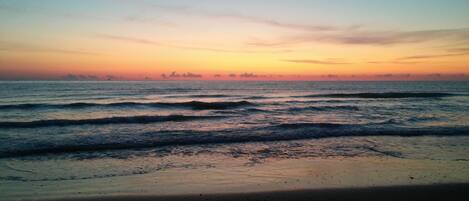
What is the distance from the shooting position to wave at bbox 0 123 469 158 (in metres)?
11.6

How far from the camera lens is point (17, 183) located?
7.55 metres

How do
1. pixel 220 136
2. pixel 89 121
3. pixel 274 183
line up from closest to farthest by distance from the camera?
1. pixel 274 183
2. pixel 220 136
3. pixel 89 121

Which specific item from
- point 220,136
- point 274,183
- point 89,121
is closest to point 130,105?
point 89,121

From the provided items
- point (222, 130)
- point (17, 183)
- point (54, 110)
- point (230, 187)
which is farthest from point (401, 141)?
point (54, 110)

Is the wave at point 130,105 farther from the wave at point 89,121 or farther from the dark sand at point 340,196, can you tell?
the dark sand at point 340,196

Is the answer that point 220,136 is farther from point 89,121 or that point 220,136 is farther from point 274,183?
point 89,121

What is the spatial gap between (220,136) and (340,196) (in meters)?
7.90

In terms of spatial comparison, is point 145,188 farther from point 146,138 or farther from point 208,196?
point 146,138

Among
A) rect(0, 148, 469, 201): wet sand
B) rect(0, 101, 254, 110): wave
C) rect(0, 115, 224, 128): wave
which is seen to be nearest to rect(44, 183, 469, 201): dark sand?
rect(0, 148, 469, 201): wet sand

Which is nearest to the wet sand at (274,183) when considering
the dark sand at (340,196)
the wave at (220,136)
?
the dark sand at (340,196)

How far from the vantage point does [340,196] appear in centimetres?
662

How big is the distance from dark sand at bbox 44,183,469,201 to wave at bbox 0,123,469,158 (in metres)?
5.64

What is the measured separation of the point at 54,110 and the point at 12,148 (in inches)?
593

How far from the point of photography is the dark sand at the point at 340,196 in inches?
255
